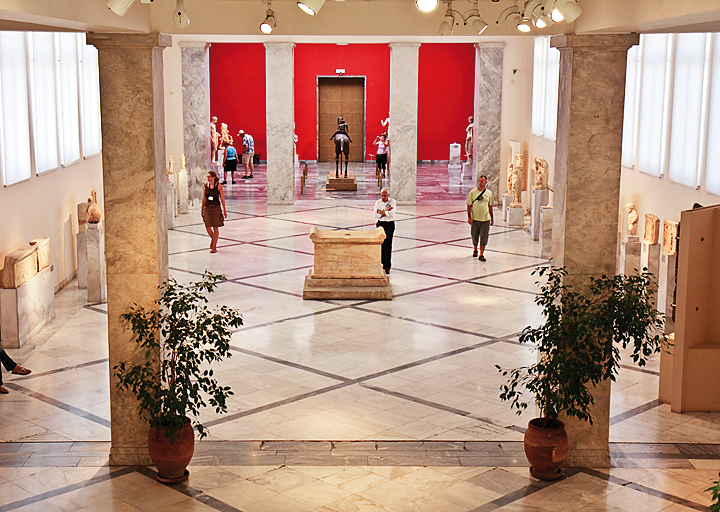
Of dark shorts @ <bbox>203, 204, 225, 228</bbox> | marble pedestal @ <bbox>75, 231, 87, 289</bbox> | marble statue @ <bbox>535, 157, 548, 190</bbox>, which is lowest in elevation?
marble pedestal @ <bbox>75, 231, 87, 289</bbox>

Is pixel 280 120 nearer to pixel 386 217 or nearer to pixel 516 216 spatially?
pixel 516 216

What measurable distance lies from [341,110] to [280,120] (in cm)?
1258

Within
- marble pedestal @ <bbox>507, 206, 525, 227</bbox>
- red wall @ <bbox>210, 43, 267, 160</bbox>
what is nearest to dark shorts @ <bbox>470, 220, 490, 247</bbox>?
marble pedestal @ <bbox>507, 206, 525, 227</bbox>

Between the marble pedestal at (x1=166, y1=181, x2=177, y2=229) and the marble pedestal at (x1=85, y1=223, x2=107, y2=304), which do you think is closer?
the marble pedestal at (x1=85, y1=223, x2=107, y2=304)

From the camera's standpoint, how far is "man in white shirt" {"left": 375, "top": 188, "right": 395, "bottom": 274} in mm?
14312

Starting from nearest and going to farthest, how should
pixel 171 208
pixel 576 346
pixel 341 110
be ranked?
pixel 576 346
pixel 171 208
pixel 341 110

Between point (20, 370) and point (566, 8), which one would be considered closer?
point (566, 8)

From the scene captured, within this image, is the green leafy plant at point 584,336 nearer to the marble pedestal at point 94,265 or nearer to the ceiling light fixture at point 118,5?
the ceiling light fixture at point 118,5

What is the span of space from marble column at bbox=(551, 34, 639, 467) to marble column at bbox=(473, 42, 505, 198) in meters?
15.8

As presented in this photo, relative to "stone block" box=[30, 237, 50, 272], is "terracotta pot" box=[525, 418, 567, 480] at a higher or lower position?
lower

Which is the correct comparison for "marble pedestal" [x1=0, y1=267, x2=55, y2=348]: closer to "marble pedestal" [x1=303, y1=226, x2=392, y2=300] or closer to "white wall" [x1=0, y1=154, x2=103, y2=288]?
"white wall" [x1=0, y1=154, x2=103, y2=288]

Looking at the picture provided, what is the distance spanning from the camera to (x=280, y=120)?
2253 cm

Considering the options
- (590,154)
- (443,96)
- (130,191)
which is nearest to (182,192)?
(130,191)

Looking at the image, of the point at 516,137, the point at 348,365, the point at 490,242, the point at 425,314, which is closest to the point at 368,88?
the point at 516,137
